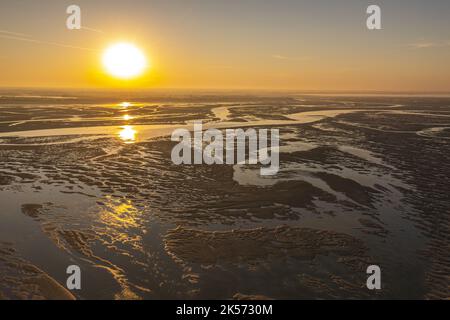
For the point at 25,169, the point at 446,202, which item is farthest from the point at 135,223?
the point at 446,202

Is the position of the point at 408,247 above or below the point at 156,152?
below

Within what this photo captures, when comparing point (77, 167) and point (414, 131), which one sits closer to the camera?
point (77, 167)

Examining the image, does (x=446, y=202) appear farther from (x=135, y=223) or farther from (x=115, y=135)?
(x=115, y=135)

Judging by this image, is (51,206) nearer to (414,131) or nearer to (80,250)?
(80,250)

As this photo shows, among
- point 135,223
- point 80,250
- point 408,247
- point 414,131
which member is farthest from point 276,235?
point 414,131

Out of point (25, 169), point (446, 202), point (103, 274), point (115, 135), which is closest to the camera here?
point (103, 274)
